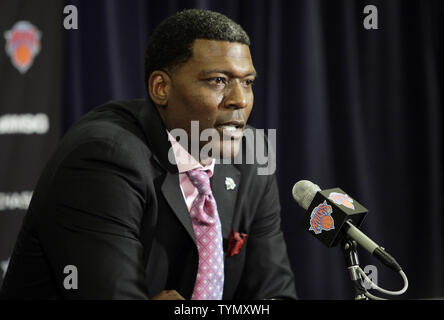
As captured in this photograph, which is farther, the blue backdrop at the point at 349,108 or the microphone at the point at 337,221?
the blue backdrop at the point at 349,108

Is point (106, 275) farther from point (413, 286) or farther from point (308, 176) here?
point (413, 286)

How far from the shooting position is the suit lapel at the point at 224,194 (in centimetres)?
153

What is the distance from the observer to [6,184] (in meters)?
2.30

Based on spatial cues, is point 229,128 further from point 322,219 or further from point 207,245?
point 322,219

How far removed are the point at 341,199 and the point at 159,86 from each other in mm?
640

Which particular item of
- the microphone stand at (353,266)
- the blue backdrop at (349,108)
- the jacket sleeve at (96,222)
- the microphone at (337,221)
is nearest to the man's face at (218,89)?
the jacket sleeve at (96,222)

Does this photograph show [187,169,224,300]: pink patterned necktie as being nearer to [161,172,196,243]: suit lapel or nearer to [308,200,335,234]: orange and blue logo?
[161,172,196,243]: suit lapel

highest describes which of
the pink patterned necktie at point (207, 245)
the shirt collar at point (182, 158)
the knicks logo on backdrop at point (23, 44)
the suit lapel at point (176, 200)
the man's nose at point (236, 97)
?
the knicks logo on backdrop at point (23, 44)

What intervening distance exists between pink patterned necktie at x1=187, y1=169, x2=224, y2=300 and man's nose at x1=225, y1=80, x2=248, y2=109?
222 millimetres

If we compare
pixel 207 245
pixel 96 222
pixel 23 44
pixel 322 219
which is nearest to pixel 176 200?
pixel 207 245

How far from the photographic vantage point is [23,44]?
2.27 meters

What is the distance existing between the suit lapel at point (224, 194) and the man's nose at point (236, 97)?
25 centimetres

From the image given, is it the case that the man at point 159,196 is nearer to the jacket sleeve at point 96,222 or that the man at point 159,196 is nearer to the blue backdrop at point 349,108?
the jacket sleeve at point 96,222

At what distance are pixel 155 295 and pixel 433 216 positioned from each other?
85.6 inches
